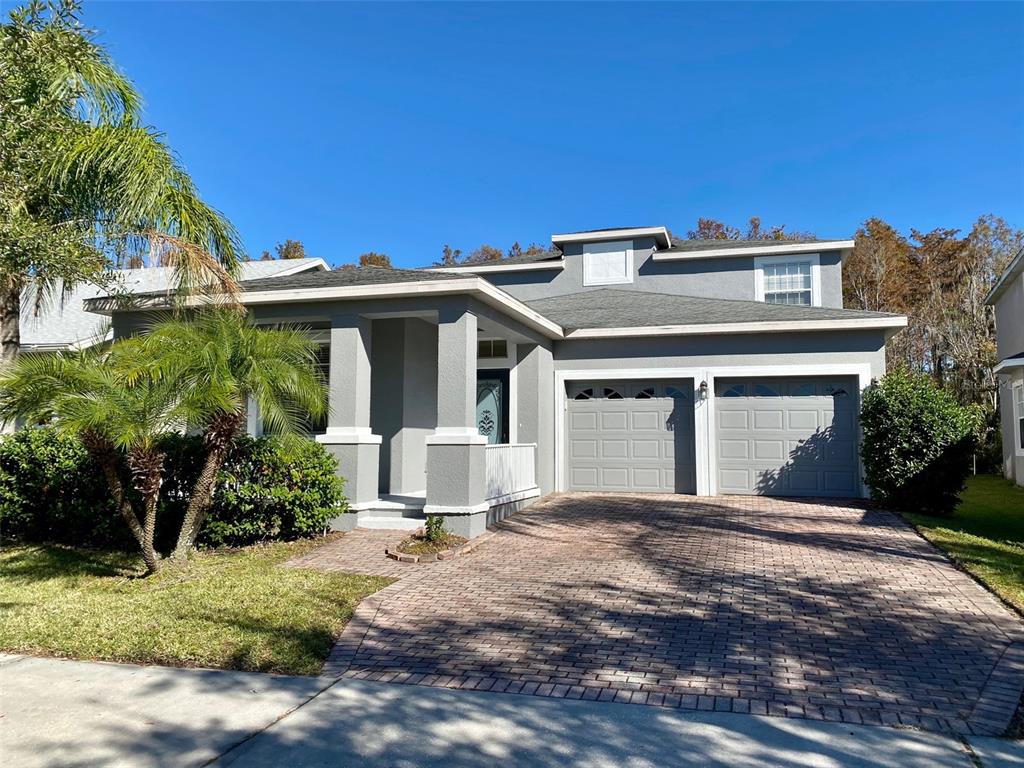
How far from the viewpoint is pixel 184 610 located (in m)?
5.82

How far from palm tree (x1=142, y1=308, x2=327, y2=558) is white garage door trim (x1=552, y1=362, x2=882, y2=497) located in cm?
654

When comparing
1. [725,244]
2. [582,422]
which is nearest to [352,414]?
[582,422]

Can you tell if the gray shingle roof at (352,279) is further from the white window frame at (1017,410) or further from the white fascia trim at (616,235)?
the white window frame at (1017,410)

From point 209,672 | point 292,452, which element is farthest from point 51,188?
point 209,672

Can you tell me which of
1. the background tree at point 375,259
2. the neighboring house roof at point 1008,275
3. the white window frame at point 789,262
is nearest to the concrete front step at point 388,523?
the white window frame at point 789,262

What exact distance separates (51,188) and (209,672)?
19.6ft

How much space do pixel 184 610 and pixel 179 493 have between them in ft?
10.7

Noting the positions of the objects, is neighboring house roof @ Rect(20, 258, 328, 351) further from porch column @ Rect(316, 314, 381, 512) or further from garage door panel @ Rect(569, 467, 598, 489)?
garage door panel @ Rect(569, 467, 598, 489)

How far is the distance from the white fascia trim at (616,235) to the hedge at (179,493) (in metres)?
10.4

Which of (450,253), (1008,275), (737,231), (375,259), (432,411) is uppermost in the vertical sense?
(450,253)

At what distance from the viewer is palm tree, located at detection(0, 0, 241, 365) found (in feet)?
22.5

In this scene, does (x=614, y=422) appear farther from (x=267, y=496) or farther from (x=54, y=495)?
(x=54, y=495)

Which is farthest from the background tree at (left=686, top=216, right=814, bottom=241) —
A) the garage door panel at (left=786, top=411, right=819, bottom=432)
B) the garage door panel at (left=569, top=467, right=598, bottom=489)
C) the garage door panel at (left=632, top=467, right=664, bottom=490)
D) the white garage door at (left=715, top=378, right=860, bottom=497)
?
the garage door panel at (left=569, top=467, right=598, bottom=489)

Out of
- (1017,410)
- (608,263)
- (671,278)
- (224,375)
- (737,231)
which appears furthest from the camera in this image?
(737,231)
